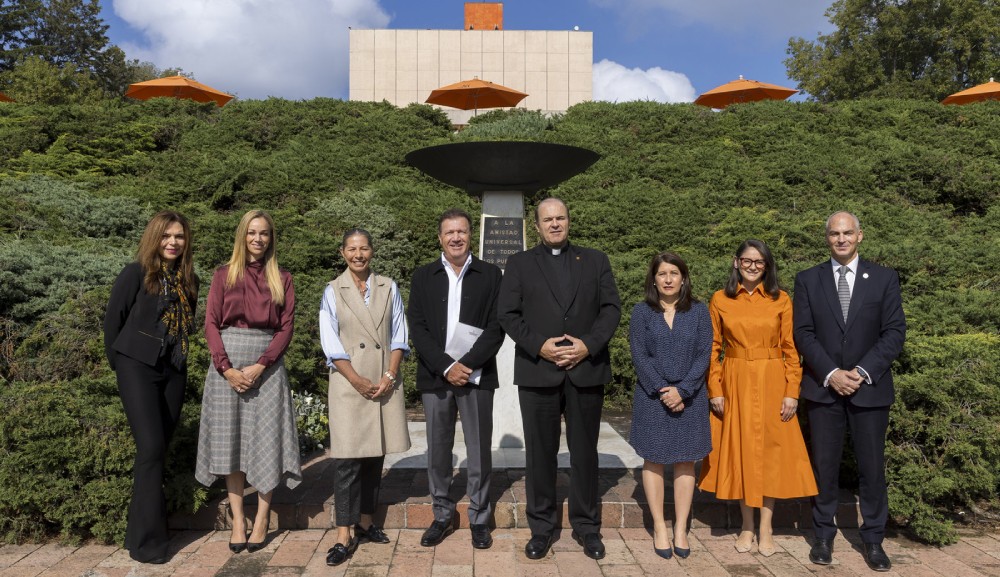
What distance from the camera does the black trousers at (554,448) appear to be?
128 inches

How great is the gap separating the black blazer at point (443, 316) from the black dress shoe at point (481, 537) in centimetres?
73

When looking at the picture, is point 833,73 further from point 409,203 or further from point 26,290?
point 26,290

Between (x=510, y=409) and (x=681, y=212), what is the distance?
6.12 meters

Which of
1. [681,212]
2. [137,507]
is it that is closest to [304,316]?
[137,507]

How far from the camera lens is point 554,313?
10.6 ft

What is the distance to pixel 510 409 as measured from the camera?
462cm

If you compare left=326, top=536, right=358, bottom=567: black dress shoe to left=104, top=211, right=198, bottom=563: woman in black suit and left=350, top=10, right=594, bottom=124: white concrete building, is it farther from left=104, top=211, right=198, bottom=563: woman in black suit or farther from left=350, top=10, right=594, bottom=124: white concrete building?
left=350, top=10, right=594, bottom=124: white concrete building

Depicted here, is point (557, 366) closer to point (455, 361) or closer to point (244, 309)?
point (455, 361)

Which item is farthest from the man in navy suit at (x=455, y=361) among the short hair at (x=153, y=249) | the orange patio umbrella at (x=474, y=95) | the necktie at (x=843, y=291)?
the orange patio umbrella at (x=474, y=95)

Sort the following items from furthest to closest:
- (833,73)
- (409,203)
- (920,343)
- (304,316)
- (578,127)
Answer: (833,73), (578,127), (409,203), (304,316), (920,343)

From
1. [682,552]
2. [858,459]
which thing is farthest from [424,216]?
[858,459]

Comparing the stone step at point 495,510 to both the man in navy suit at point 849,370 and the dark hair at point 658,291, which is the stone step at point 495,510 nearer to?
the man in navy suit at point 849,370

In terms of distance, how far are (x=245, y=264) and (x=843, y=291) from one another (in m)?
3.08

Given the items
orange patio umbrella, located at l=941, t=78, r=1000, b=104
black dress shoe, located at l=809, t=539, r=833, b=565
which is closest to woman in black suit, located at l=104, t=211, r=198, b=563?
black dress shoe, located at l=809, t=539, r=833, b=565
